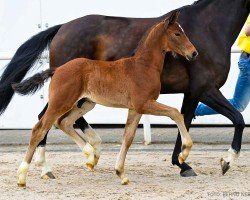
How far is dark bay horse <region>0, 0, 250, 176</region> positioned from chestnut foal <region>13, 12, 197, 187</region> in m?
0.54

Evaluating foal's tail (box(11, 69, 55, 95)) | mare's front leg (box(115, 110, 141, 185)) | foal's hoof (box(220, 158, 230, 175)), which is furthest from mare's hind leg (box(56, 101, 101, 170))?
foal's hoof (box(220, 158, 230, 175))

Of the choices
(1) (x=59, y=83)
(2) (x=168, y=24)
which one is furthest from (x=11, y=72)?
(2) (x=168, y=24)

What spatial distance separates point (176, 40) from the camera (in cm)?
679

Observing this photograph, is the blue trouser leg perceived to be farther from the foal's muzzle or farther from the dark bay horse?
the foal's muzzle

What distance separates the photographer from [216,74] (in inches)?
287

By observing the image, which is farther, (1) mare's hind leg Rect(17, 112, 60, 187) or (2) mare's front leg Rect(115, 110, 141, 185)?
(2) mare's front leg Rect(115, 110, 141, 185)

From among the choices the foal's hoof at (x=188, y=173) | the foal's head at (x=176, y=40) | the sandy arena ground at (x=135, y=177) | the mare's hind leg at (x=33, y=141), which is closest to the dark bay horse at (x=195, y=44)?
the foal's hoof at (x=188, y=173)

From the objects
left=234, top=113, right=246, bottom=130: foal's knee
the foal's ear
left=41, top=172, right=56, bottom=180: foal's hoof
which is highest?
the foal's ear

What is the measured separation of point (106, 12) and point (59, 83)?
4.03 metres

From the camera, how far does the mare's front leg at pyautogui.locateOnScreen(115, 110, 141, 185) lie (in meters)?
6.88

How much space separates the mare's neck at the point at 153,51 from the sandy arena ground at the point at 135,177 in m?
1.06

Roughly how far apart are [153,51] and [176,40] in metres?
0.22

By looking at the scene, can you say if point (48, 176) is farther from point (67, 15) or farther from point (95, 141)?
point (67, 15)

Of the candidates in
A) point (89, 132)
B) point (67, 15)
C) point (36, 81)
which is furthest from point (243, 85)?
point (67, 15)
